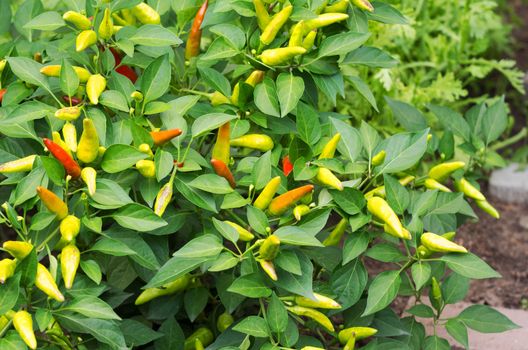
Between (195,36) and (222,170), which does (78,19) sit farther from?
(222,170)

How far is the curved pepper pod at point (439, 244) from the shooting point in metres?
2.13

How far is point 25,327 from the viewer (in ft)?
6.43

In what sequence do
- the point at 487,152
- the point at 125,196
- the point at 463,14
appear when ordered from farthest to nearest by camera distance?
the point at 463,14 < the point at 487,152 < the point at 125,196

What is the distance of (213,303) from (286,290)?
1.81 ft

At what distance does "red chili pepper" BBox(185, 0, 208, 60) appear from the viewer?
2459 mm

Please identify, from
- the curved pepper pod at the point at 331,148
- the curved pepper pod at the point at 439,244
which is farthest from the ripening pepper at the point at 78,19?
the curved pepper pod at the point at 439,244

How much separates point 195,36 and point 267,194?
0.60 metres

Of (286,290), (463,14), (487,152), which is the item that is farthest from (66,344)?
(463,14)

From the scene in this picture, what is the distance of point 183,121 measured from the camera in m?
2.25

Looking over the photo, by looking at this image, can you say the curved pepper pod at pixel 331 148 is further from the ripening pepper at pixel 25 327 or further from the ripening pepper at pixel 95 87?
the ripening pepper at pixel 25 327

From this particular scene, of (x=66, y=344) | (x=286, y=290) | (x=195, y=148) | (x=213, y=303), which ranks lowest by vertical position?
(x=213, y=303)

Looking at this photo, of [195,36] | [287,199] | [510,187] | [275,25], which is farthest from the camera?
[510,187]

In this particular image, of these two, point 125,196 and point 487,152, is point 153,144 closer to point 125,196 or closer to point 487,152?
point 125,196

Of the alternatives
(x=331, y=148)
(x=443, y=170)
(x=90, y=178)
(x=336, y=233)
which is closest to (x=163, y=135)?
(x=90, y=178)
